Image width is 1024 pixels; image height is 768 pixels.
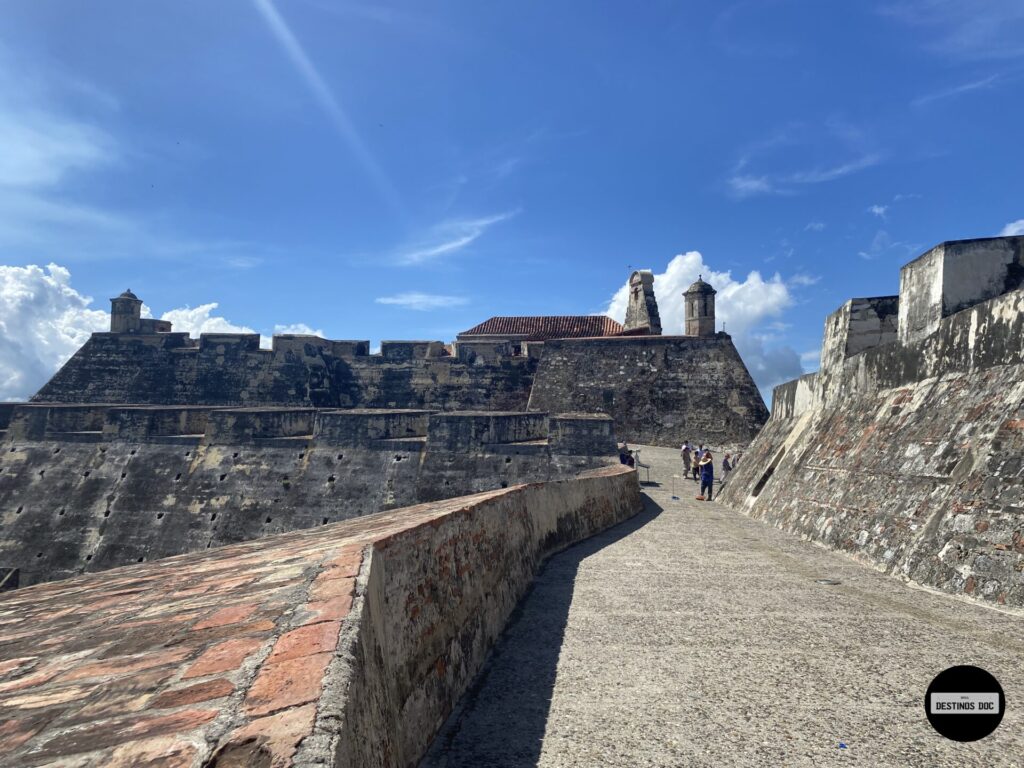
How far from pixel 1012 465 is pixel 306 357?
2022cm

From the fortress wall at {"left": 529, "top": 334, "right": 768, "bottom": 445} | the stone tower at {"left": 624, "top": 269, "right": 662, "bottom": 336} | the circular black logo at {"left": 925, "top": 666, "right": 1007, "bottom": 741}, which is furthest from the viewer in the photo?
the stone tower at {"left": 624, "top": 269, "right": 662, "bottom": 336}

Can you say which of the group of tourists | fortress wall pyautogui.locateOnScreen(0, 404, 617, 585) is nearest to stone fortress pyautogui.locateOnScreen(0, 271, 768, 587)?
fortress wall pyautogui.locateOnScreen(0, 404, 617, 585)

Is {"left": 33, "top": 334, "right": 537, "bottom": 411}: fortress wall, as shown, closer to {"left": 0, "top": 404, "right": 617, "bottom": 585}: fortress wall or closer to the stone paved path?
{"left": 0, "top": 404, "right": 617, "bottom": 585}: fortress wall

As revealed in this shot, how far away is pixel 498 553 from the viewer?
4.16 metres

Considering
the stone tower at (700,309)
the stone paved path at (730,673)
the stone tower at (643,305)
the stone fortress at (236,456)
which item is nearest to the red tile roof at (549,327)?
the stone tower at (643,305)

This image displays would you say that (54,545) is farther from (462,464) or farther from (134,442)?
(462,464)

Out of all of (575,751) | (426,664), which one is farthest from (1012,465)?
(426,664)

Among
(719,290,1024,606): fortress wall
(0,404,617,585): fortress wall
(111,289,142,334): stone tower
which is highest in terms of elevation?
(111,289,142,334): stone tower

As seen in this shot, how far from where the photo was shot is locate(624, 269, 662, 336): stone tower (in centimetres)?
2853

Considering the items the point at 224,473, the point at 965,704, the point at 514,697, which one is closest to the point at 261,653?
the point at 514,697

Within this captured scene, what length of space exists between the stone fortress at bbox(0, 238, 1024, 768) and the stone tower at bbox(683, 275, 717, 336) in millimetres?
4301

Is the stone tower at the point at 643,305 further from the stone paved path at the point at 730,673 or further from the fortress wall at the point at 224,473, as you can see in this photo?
the stone paved path at the point at 730,673

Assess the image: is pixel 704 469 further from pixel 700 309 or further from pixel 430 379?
pixel 700 309

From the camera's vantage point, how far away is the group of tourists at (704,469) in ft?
41.2
